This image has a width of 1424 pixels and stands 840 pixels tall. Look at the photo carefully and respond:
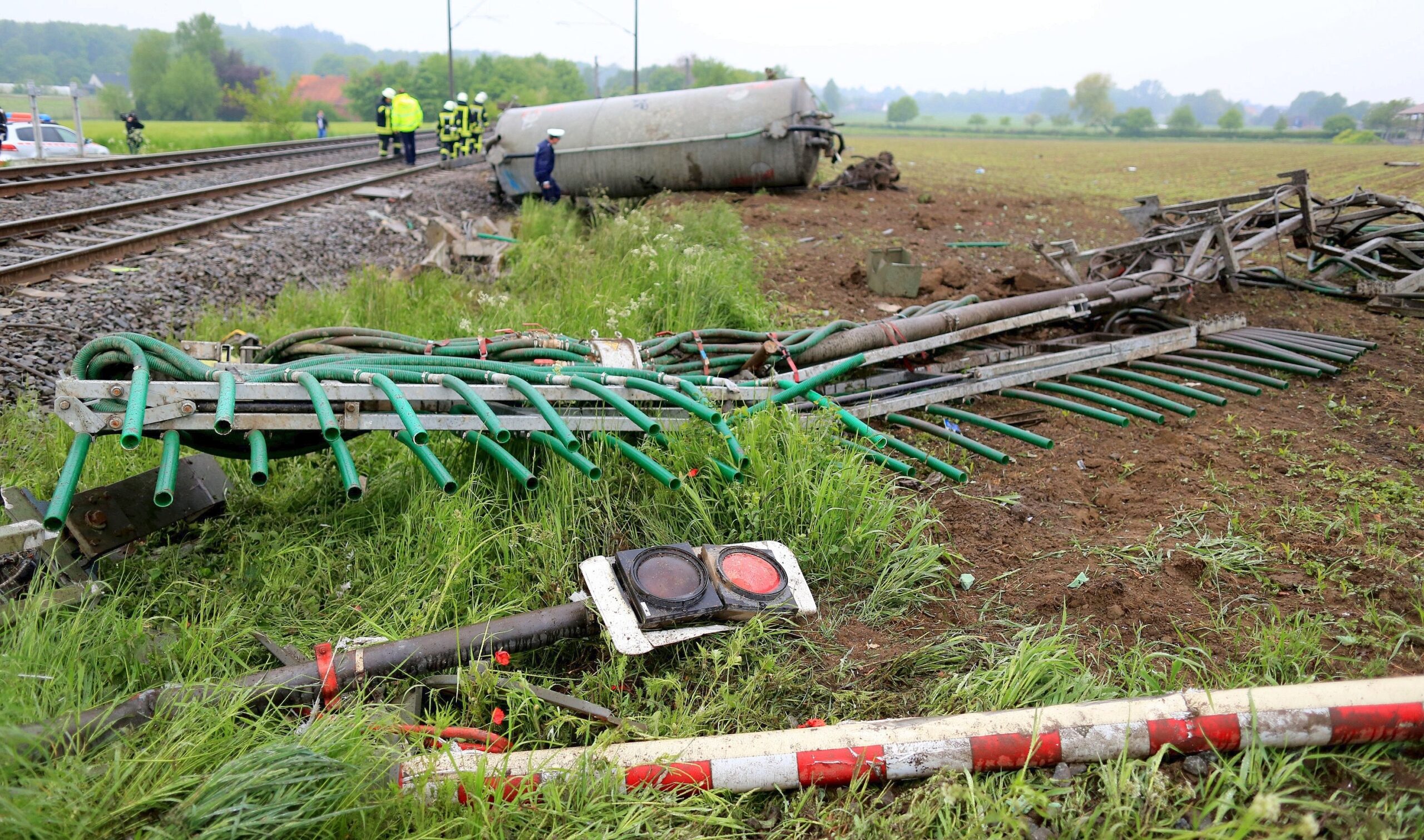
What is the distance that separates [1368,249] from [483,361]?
732 centimetres

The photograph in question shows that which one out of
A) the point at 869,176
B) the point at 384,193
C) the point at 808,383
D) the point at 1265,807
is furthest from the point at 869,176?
the point at 1265,807

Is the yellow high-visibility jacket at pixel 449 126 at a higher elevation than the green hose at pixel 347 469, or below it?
higher

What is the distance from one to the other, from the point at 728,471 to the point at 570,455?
651 millimetres

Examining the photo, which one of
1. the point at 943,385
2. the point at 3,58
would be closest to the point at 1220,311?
the point at 943,385

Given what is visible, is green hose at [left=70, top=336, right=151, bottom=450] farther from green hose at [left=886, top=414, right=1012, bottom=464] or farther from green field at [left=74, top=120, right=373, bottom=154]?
green field at [left=74, top=120, right=373, bottom=154]

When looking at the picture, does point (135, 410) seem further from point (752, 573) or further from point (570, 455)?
point (752, 573)

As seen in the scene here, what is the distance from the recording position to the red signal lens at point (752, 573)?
2875 millimetres

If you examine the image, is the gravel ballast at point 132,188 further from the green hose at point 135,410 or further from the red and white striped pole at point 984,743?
the red and white striped pole at point 984,743

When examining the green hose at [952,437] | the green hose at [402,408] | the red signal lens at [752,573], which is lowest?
the red signal lens at [752,573]

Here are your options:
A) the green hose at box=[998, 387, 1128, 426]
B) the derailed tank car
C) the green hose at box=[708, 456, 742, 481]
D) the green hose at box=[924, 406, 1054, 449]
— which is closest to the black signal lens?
the green hose at box=[708, 456, 742, 481]

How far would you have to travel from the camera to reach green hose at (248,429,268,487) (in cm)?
272

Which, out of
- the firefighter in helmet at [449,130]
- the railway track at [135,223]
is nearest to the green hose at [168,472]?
the railway track at [135,223]

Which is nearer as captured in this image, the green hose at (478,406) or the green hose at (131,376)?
the green hose at (131,376)

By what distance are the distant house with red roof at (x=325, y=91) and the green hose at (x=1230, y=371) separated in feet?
271
